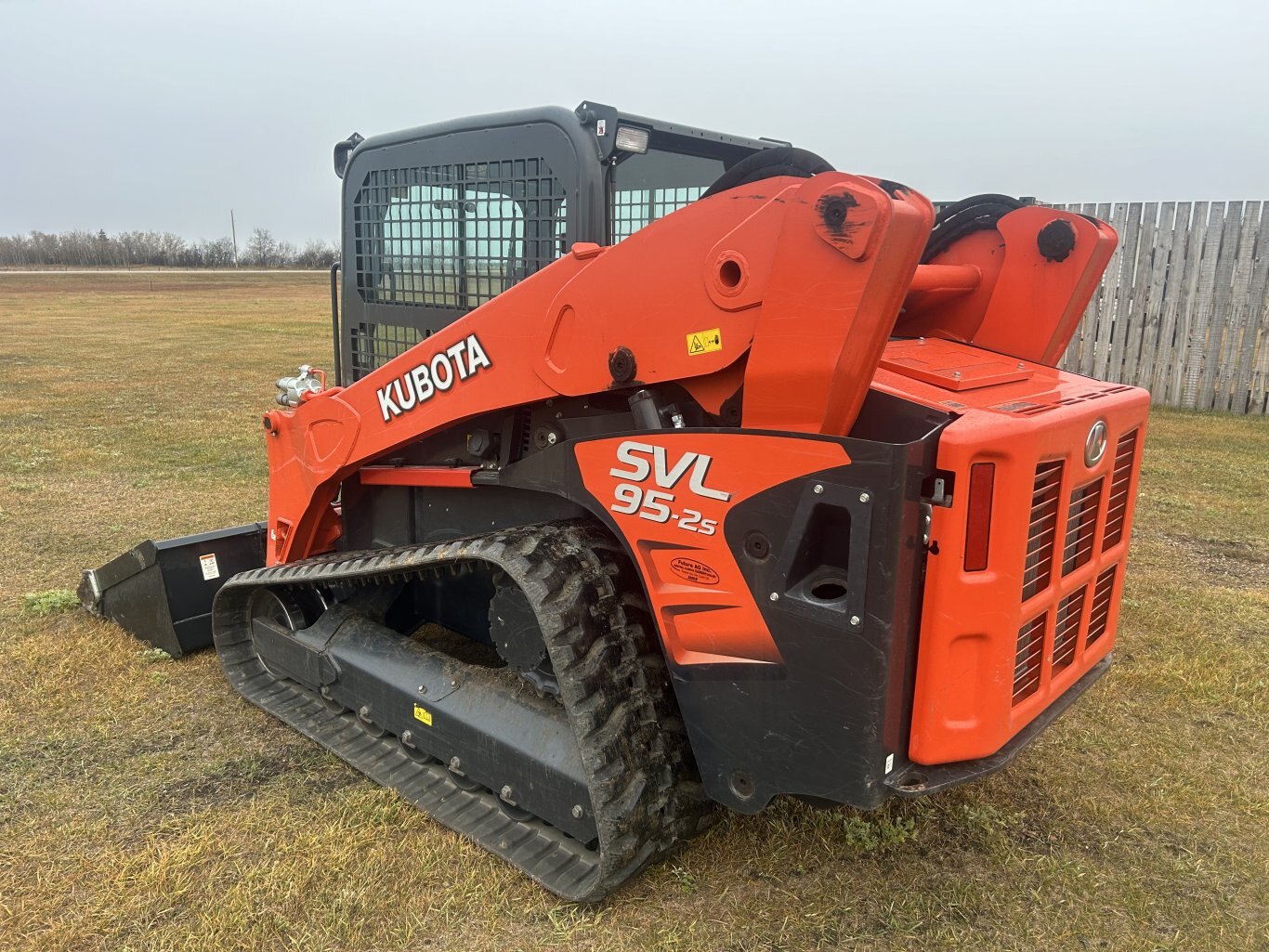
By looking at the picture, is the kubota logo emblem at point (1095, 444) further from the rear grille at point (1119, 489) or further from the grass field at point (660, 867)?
the grass field at point (660, 867)

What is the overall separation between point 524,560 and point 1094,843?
208 centimetres

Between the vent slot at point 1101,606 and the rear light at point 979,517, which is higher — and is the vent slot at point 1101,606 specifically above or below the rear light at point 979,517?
below

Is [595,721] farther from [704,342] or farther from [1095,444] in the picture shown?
[1095,444]

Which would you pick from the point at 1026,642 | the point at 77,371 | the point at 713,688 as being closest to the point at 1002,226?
the point at 1026,642

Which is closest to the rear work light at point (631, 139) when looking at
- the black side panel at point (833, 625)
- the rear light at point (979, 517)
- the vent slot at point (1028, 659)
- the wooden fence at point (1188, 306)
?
the black side panel at point (833, 625)

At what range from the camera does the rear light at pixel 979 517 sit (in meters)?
2.22

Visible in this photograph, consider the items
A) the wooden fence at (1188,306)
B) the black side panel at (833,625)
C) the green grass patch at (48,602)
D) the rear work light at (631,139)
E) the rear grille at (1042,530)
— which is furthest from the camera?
the wooden fence at (1188,306)

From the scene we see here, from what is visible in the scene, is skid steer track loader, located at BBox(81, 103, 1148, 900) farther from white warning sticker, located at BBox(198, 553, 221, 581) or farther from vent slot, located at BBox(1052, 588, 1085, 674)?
white warning sticker, located at BBox(198, 553, 221, 581)

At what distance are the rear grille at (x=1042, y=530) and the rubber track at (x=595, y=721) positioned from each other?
1.11 metres

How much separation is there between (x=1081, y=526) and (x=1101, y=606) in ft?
1.52

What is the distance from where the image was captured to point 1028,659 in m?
2.59

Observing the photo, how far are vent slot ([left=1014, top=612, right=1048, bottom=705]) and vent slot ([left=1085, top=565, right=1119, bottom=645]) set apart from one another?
499 millimetres

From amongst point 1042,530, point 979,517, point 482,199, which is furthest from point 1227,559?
point 482,199

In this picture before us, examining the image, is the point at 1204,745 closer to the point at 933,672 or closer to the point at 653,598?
the point at 933,672
